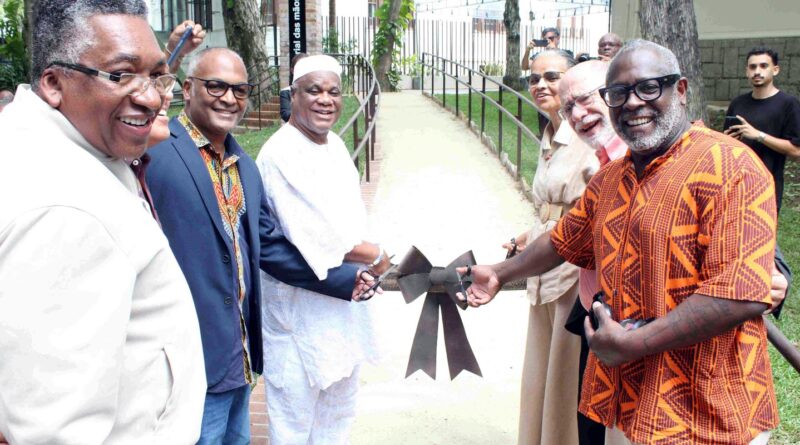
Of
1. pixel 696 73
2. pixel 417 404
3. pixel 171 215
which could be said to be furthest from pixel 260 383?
pixel 696 73

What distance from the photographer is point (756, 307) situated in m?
2.19

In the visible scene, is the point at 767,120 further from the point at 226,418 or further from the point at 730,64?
the point at 730,64

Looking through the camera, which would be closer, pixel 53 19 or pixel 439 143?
pixel 53 19

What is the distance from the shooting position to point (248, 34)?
1708cm

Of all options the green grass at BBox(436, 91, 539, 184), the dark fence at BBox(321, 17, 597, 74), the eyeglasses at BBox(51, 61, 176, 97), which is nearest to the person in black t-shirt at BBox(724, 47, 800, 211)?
the green grass at BBox(436, 91, 539, 184)

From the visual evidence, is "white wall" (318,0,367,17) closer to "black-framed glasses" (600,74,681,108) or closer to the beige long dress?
the beige long dress

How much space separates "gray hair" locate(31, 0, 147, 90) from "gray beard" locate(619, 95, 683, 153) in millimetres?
1544

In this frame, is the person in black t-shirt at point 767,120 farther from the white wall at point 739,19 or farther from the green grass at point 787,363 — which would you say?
the white wall at point 739,19

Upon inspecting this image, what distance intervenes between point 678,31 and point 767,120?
11.8 feet

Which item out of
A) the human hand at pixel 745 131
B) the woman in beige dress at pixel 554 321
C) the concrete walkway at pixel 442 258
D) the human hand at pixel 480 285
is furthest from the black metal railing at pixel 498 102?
the human hand at pixel 480 285

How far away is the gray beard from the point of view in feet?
7.97

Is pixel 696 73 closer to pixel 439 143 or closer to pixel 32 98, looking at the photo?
pixel 439 143

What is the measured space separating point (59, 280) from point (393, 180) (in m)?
9.41

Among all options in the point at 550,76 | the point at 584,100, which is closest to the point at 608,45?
the point at 550,76
